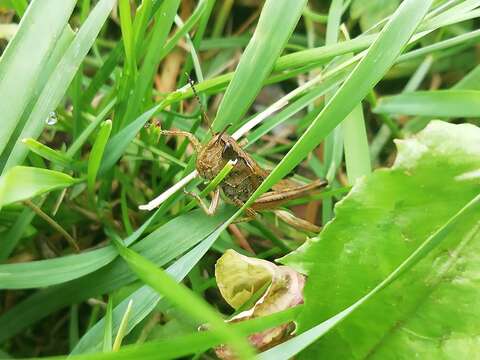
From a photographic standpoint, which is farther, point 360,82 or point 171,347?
point 360,82

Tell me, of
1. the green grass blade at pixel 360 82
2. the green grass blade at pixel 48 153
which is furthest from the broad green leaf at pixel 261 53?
the green grass blade at pixel 48 153

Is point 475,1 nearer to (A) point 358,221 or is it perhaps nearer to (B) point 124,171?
(A) point 358,221

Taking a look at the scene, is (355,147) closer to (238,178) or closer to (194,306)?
(238,178)

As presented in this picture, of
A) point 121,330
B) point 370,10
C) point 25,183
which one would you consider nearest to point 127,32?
point 25,183

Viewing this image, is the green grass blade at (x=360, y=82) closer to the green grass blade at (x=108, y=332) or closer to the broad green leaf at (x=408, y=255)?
the broad green leaf at (x=408, y=255)

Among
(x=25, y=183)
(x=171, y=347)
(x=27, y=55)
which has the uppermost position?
(x=27, y=55)
